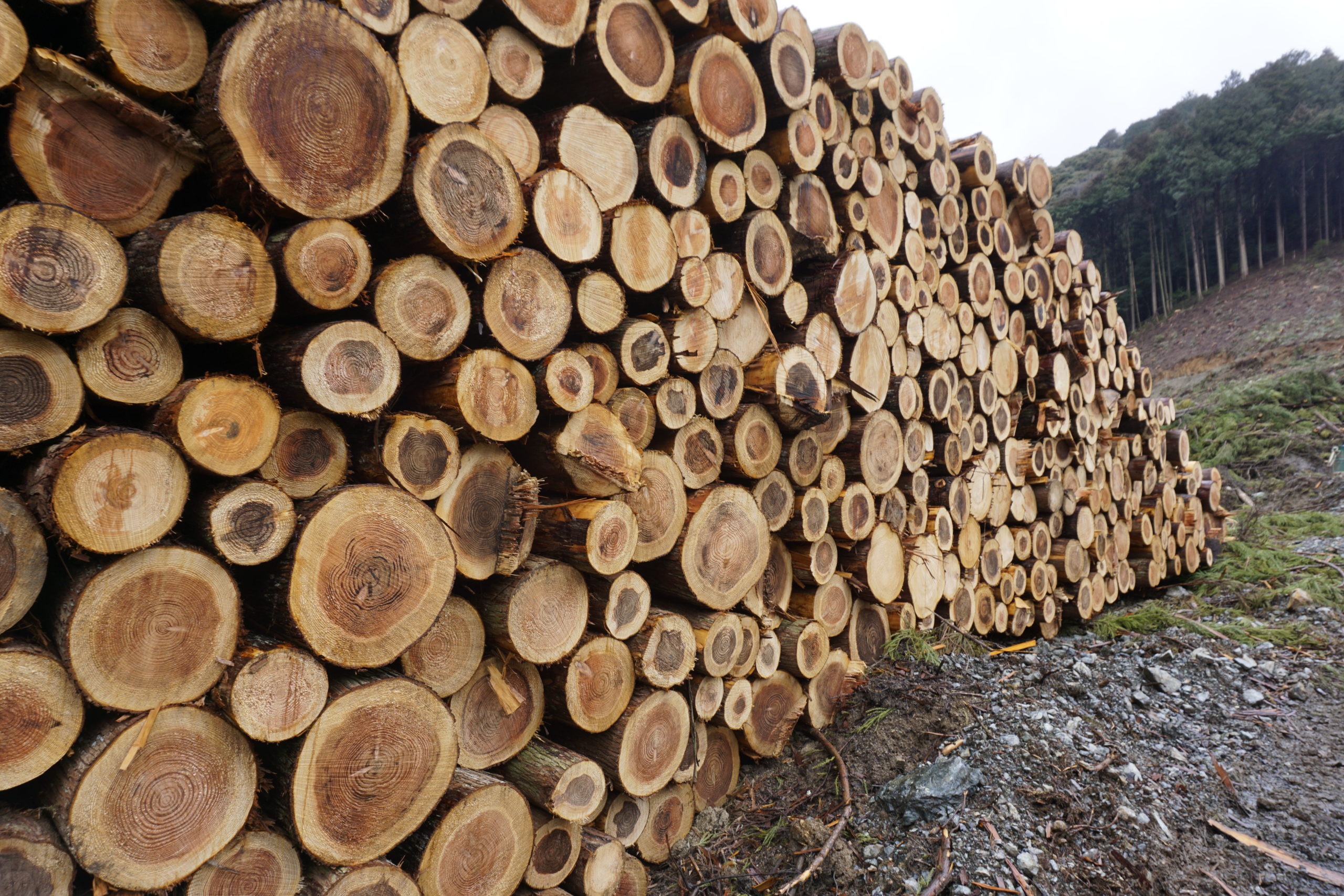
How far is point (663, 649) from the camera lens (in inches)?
102

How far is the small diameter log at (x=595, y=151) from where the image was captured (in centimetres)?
237

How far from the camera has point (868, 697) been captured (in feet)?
11.3

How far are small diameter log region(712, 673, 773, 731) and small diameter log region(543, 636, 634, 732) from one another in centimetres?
55

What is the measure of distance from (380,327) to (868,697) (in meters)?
2.79

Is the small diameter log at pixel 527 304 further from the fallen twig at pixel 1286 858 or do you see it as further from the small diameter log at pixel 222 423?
the fallen twig at pixel 1286 858

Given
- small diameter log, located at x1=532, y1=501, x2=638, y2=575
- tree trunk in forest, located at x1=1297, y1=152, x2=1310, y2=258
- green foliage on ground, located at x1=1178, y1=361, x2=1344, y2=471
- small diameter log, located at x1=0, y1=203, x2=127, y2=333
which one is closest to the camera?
small diameter log, located at x1=0, y1=203, x2=127, y2=333

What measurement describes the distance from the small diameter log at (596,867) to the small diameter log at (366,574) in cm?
106

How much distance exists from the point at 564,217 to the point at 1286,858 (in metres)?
3.65

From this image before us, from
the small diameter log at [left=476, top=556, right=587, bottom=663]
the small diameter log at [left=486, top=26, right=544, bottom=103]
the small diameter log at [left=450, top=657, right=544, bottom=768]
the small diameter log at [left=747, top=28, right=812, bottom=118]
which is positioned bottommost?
the small diameter log at [left=450, top=657, right=544, bottom=768]

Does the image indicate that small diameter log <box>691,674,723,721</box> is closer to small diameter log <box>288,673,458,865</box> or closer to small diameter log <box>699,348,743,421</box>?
small diameter log <box>699,348,743,421</box>

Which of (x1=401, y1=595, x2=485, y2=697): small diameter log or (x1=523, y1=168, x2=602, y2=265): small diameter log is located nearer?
(x1=401, y1=595, x2=485, y2=697): small diameter log

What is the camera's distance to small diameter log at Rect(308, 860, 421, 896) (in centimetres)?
176

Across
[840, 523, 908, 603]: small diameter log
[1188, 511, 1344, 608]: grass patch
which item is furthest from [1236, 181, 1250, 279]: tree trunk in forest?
[840, 523, 908, 603]: small diameter log

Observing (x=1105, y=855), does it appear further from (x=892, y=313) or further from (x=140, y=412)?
(x=140, y=412)
